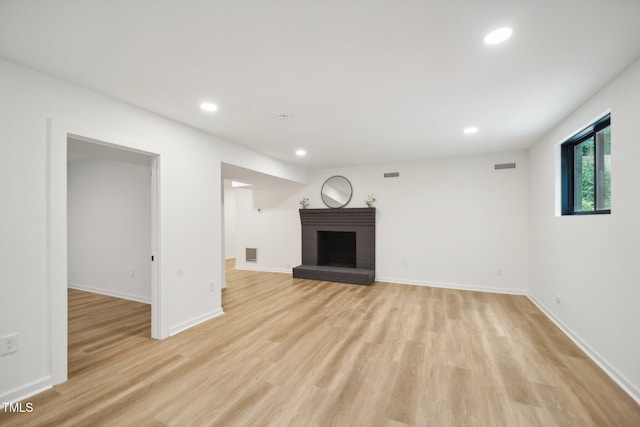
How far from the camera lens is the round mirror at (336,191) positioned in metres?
5.82

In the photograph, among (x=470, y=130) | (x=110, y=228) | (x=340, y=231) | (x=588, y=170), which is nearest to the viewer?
(x=588, y=170)

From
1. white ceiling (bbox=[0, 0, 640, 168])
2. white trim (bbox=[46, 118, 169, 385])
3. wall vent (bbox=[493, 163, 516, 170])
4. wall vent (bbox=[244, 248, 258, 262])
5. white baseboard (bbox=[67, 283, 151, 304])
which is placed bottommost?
white baseboard (bbox=[67, 283, 151, 304])

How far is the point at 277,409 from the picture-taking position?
69.4 inches

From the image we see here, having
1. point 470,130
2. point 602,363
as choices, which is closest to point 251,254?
point 470,130

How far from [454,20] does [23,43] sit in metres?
2.63

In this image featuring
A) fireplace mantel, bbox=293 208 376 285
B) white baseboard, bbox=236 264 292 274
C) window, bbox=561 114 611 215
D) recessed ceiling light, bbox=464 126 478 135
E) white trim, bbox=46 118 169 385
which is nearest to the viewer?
white trim, bbox=46 118 169 385

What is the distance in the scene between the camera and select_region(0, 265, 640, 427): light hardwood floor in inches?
67.1

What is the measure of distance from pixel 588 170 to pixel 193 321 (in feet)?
15.4

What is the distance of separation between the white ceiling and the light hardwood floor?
7.78 feet

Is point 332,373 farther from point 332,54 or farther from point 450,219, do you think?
point 450,219

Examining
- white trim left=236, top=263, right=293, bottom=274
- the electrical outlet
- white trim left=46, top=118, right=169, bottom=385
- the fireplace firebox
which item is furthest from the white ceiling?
white trim left=236, top=263, right=293, bottom=274

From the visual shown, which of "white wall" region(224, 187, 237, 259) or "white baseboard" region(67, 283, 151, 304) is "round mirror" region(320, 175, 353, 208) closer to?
"white baseboard" region(67, 283, 151, 304)

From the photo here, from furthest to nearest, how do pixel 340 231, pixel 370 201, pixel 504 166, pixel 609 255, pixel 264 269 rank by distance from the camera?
1. pixel 264 269
2. pixel 340 231
3. pixel 370 201
4. pixel 504 166
5. pixel 609 255

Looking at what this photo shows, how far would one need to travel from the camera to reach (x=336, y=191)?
5922 mm
